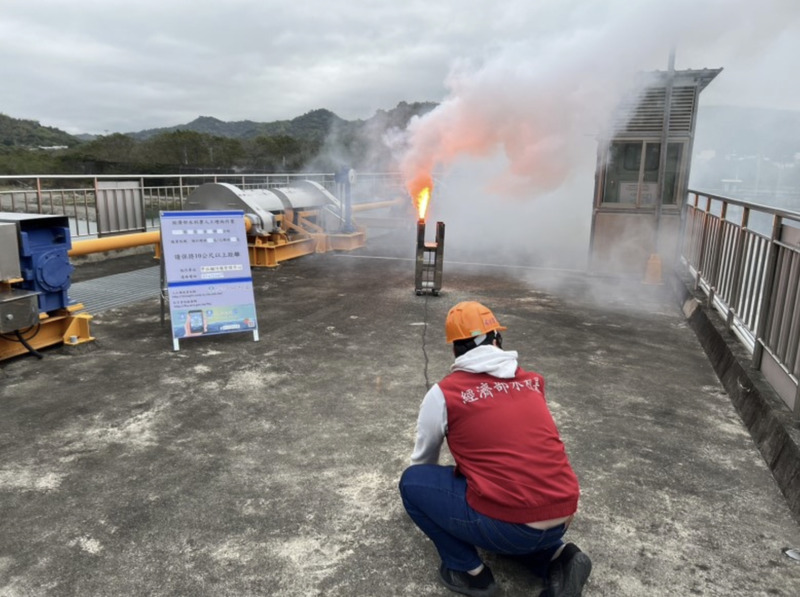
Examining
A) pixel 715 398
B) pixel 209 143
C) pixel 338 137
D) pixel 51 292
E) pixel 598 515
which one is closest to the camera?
pixel 598 515

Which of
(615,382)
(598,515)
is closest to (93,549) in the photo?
(598,515)

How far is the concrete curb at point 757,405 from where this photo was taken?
339 centimetres

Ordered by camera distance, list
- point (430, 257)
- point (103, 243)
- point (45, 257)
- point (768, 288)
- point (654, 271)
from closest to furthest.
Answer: point (768, 288) < point (45, 257) < point (103, 243) < point (430, 257) < point (654, 271)

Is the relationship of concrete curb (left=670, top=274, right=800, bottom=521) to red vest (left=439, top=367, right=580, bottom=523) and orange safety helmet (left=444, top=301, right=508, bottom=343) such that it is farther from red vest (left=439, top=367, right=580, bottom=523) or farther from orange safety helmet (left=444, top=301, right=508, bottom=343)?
orange safety helmet (left=444, top=301, right=508, bottom=343)

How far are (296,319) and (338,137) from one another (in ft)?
52.2

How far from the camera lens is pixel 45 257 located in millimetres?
5531

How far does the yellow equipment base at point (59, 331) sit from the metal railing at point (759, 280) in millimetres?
6286

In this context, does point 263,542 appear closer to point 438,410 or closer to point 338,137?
point 438,410

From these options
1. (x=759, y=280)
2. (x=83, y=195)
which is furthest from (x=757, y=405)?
(x=83, y=195)

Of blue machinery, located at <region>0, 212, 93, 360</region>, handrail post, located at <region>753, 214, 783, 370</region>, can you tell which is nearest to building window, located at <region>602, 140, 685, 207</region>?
handrail post, located at <region>753, 214, 783, 370</region>

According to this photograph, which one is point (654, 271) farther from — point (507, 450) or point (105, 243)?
point (105, 243)

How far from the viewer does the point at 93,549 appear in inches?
112

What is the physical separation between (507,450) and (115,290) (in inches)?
309

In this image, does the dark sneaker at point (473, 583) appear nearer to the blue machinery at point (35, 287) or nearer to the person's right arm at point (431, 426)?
the person's right arm at point (431, 426)
